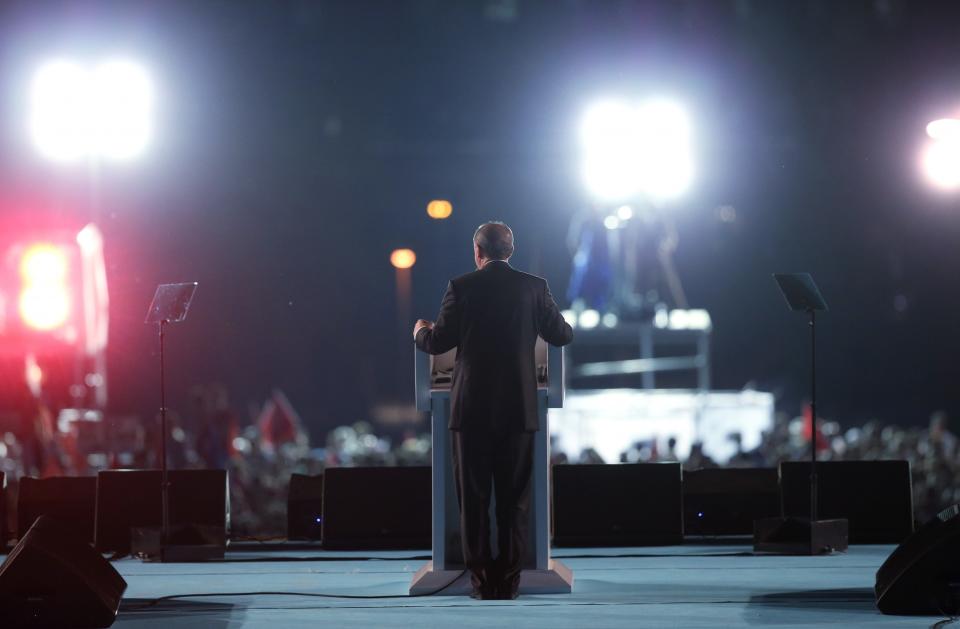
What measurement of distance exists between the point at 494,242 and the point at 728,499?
317cm

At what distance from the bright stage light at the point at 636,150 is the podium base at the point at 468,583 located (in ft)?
42.9

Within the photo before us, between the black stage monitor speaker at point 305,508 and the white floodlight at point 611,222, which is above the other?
the white floodlight at point 611,222

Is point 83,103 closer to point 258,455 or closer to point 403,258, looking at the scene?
point 258,455

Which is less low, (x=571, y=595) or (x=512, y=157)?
(x=512, y=157)

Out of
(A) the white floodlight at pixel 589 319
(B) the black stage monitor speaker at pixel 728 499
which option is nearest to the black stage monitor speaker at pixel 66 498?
(B) the black stage monitor speaker at pixel 728 499

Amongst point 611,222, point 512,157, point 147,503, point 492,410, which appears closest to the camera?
point 492,410

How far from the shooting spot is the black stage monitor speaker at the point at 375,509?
7262 mm

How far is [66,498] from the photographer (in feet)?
24.4

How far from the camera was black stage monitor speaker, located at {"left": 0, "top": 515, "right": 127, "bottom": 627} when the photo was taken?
14.4 feet

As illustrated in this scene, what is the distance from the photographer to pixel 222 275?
14.8 metres

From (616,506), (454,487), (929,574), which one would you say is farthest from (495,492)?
(616,506)

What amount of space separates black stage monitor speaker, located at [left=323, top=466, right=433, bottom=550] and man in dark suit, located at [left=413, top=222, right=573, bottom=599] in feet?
7.50

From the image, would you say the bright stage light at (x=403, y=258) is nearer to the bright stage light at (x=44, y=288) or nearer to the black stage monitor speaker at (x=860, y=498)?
the bright stage light at (x=44, y=288)

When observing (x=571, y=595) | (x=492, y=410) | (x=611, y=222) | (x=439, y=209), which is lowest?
(x=571, y=595)
